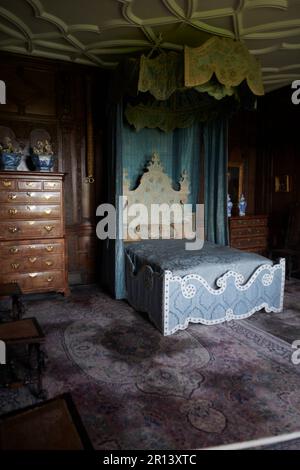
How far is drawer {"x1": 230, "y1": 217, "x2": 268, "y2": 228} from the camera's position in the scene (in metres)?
6.53

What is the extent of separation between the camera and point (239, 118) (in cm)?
704

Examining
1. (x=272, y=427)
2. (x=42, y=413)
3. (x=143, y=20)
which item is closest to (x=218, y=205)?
(x=143, y=20)

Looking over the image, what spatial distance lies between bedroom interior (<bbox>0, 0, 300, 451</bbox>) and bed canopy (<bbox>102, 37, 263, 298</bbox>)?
2 cm

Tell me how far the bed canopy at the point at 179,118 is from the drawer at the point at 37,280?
0.76m

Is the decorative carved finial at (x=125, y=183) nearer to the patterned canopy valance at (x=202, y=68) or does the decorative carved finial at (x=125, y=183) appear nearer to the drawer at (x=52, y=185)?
the drawer at (x=52, y=185)

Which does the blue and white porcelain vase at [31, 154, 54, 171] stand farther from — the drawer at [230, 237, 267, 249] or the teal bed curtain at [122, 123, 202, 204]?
the drawer at [230, 237, 267, 249]

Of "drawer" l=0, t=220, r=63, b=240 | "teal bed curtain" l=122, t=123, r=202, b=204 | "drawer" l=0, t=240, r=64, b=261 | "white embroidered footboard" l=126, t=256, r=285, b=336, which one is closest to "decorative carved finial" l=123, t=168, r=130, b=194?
"teal bed curtain" l=122, t=123, r=202, b=204

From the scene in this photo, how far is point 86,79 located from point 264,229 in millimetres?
4385

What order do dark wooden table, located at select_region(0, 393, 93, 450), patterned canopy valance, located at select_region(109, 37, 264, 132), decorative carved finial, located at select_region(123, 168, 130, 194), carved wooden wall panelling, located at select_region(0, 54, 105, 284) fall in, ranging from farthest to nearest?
decorative carved finial, located at select_region(123, 168, 130, 194)
carved wooden wall panelling, located at select_region(0, 54, 105, 284)
patterned canopy valance, located at select_region(109, 37, 264, 132)
dark wooden table, located at select_region(0, 393, 93, 450)

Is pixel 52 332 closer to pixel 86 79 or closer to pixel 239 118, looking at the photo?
pixel 86 79

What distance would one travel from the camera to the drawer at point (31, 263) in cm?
448

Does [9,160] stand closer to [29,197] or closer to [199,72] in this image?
[29,197]

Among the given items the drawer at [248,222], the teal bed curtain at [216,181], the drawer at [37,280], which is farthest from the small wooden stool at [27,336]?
the drawer at [248,222]

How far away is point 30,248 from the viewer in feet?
15.1
